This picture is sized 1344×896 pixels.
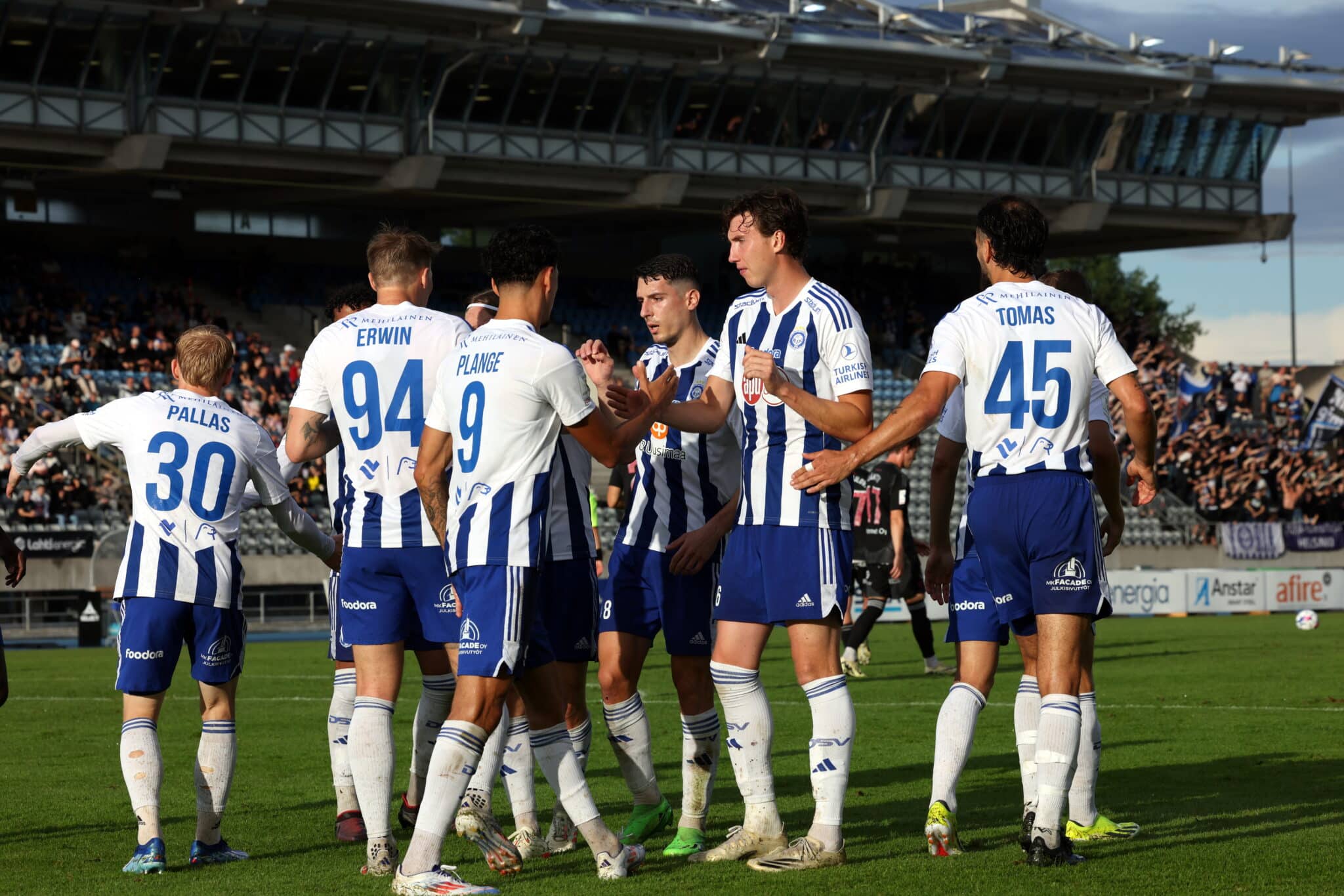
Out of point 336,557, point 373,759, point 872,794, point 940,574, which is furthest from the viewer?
point 872,794

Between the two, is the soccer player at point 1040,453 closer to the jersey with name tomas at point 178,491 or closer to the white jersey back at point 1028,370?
the white jersey back at point 1028,370

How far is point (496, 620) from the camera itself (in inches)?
240

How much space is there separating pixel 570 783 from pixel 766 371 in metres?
1.72

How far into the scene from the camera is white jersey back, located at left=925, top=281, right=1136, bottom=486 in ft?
21.2

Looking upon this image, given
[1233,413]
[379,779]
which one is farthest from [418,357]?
[1233,413]

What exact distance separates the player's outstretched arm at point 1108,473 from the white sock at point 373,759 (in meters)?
2.99

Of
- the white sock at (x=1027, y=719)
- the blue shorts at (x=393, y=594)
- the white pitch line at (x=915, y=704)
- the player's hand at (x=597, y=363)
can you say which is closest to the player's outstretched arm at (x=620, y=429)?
the player's hand at (x=597, y=363)

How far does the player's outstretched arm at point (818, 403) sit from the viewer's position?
623 cm

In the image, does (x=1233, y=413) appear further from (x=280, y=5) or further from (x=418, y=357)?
(x=418, y=357)

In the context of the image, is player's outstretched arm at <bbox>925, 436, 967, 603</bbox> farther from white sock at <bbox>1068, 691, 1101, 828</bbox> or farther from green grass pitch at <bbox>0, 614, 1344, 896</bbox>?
green grass pitch at <bbox>0, 614, 1344, 896</bbox>

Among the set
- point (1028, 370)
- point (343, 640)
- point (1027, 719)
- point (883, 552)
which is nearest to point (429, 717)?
point (343, 640)

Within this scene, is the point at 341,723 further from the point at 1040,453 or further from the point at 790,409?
the point at 1040,453

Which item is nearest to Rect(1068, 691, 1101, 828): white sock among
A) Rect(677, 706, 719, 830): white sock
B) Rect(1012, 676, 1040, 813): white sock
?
Rect(1012, 676, 1040, 813): white sock

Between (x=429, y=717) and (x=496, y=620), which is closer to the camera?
(x=496, y=620)
